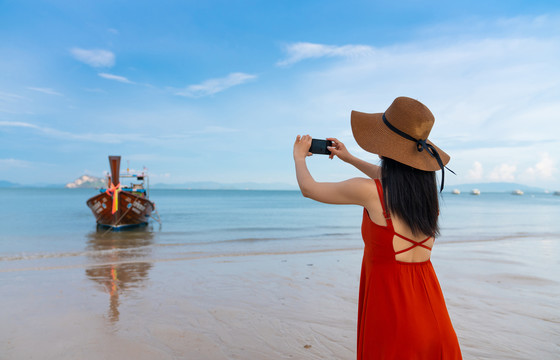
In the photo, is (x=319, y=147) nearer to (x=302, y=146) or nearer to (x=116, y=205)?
(x=302, y=146)

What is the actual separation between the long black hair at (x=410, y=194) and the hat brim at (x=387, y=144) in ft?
0.20

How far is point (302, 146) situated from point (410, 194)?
54 centimetres

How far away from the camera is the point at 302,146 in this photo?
1826 millimetres

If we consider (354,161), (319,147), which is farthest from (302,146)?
(354,161)

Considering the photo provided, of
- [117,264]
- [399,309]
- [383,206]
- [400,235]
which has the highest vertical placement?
[383,206]

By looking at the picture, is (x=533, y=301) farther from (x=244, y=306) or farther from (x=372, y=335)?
(x=372, y=335)

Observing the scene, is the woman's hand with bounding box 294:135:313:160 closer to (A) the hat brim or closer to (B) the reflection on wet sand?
(A) the hat brim

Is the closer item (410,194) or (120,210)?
(410,194)

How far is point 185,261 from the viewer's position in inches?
389

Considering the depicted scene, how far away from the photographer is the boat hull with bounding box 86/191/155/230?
1928 centimetres

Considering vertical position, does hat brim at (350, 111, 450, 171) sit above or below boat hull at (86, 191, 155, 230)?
above

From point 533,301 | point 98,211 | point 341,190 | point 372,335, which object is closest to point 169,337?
point 372,335

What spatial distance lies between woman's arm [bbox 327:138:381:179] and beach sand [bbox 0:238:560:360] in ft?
7.79

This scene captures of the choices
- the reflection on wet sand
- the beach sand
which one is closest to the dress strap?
the beach sand
